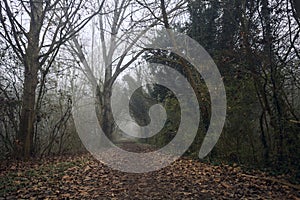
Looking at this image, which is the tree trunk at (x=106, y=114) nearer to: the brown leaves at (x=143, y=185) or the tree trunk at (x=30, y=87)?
the tree trunk at (x=30, y=87)

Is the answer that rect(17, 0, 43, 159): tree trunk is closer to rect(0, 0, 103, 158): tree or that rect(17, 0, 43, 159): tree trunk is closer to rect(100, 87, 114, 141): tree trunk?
rect(0, 0, 103, 158): tree

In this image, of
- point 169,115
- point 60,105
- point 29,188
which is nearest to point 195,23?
point 169,115

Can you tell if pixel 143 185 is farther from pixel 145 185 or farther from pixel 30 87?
pixel 30 87

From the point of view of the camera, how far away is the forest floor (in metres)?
4.95

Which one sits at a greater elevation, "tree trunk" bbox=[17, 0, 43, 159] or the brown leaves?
"tree trunk" bbox=[17, 0, 43, 159]

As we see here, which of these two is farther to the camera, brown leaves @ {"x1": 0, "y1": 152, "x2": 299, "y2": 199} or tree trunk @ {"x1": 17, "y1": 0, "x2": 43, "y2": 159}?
tree trunk @ {"x1": 17, "y1": 0, "x2": 43, "y2": 159}

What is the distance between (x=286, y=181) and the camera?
234 inches

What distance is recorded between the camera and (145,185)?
589 centimetres

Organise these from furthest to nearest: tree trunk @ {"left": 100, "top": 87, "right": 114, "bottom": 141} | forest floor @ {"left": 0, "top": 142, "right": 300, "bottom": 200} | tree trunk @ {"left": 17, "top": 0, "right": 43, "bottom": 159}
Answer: tree trunk @ {"left": 100, "top": 87, "right": 114, "bottom": 141} < tree trunk @ {"left": 17, "top": 0, "right": 43, "bottom": 159} < forest floor @ {"left": 0, "top": 142, "right": 300, "bottom": 200}

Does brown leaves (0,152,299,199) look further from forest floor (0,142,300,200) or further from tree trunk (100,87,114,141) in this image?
tree trunk (100,87,114,141)

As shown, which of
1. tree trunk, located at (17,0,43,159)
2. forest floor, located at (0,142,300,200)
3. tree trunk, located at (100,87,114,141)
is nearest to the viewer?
forest floor, located at (0,142,300,200)

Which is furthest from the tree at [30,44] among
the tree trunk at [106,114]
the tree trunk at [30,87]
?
the tree trunk at [106,114]

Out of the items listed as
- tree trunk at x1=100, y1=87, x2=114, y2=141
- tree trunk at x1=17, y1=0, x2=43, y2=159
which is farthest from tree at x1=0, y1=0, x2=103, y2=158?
tree trunk at x1=100, y1=87, x2=114, y2=141

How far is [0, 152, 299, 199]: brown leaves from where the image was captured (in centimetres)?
495
